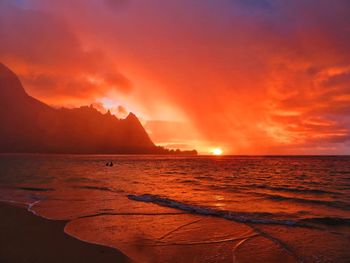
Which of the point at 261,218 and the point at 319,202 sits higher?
the point at 319,202

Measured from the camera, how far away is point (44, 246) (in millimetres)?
9789

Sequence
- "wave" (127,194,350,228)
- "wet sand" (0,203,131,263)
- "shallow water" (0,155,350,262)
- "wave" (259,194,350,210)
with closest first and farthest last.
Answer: "wet sand" (0,203,131,263) → "shallow water" (0,155,350,262) → "wave" (127,194,350,228) → "wave" (259,194,350,210)

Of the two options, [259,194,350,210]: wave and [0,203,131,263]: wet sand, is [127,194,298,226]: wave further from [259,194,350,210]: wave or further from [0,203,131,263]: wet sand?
[0,203,131,263]: wet sand

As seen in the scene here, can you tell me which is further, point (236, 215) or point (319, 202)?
point (319, 202)

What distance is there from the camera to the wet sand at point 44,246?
28.5ft

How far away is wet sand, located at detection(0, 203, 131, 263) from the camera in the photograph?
869cm

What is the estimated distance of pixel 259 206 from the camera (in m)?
19.7

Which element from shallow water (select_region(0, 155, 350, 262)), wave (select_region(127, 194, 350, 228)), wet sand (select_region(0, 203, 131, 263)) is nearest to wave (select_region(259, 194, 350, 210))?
shallow water (select_region(0, 155, 350, 262))

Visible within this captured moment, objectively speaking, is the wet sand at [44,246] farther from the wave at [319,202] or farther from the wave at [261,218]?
the wave at [319,202]

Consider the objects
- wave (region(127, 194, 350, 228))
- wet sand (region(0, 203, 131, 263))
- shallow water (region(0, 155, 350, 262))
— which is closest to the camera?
wet sand (region(0, 203, 131, 263))

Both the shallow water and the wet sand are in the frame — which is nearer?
the wet sand

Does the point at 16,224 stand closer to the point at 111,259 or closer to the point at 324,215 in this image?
the point at 111,259

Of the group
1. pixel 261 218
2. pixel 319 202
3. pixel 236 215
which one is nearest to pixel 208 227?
pixel 236 215

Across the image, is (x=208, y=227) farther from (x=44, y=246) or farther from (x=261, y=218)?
(x=44, y=246)
